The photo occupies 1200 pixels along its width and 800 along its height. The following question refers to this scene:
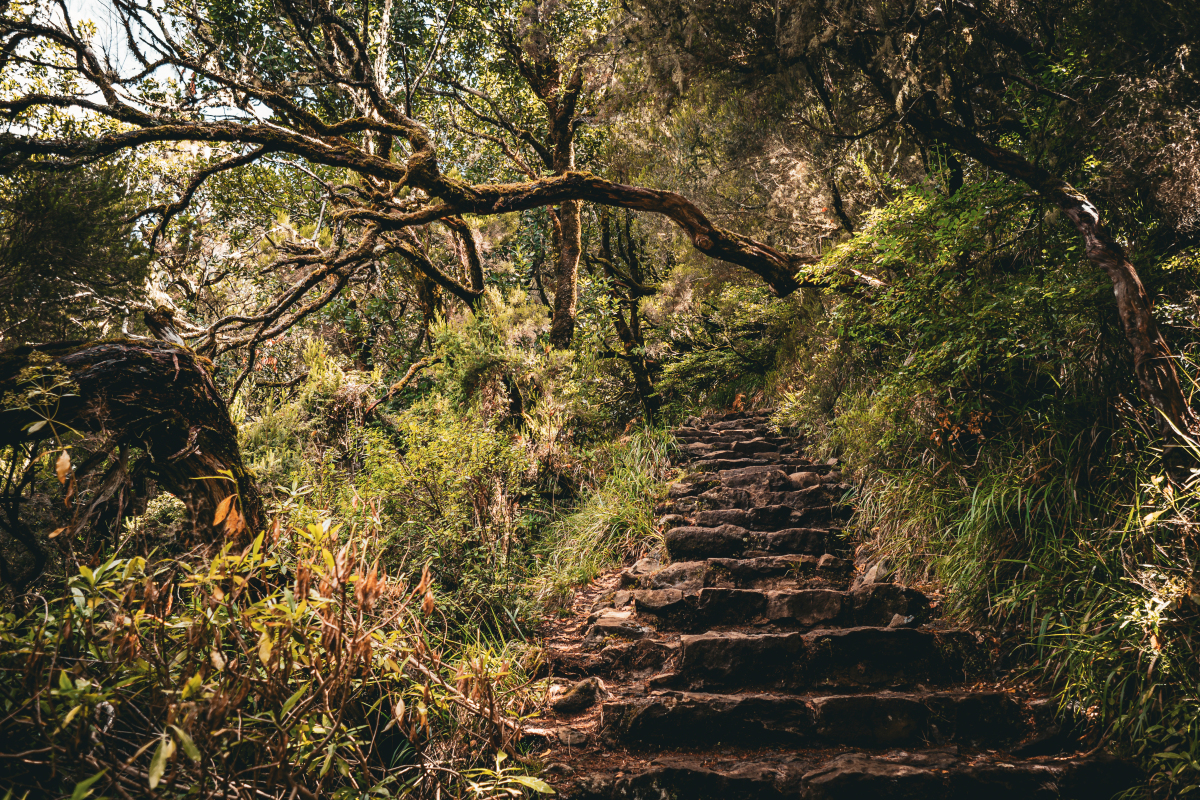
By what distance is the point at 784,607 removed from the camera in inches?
143

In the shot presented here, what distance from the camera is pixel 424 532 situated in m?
4.19

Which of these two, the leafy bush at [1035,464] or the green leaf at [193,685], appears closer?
the green leaf at [193,685]

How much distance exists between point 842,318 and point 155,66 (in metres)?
5.87

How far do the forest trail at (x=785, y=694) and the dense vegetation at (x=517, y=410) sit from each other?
0.98 feet

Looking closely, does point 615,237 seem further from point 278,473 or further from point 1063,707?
point 1063,707

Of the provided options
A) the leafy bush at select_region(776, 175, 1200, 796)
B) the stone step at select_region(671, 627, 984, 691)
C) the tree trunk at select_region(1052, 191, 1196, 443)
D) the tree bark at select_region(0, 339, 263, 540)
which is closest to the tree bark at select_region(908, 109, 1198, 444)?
the tree trunk at select_region(1052, 191, 1196, 443)

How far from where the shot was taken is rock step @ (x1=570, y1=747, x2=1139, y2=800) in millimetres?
2230

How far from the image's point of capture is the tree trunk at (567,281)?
7871 millimetres

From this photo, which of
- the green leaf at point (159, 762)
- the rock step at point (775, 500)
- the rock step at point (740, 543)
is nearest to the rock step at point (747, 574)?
the rock step at point (740, 543)

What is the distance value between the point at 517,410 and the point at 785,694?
3.99 m

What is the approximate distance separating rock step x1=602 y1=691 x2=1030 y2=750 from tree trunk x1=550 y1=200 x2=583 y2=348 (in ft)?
18.3

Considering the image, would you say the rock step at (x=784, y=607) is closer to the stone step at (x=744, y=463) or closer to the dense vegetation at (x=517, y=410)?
the dense vegetation at (x=517, y=410)

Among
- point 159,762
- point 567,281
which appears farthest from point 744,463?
point 159,762

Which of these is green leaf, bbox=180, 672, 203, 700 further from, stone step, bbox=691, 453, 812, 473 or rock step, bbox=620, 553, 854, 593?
stone step, bbox=691, 453, 812, 473
